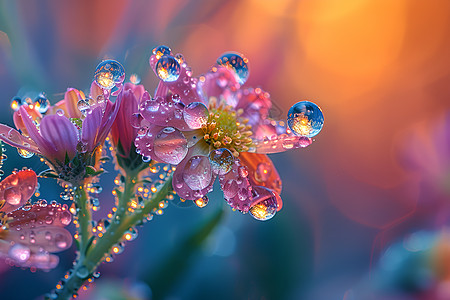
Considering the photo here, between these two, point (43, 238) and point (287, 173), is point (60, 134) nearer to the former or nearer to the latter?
point (43, 238)

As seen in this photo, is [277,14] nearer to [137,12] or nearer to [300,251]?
[137,12]

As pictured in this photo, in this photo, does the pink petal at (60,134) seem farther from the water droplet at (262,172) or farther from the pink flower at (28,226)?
the water droplet at (262,172)

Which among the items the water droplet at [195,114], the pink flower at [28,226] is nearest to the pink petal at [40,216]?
the pink flower at [28,226]

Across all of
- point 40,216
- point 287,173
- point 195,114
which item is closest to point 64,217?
point 40,216

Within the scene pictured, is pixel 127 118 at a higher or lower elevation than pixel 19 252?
higher

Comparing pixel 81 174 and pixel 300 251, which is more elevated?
pixel 300 251

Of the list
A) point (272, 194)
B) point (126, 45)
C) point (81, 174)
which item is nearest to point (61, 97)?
point (81, 174)
